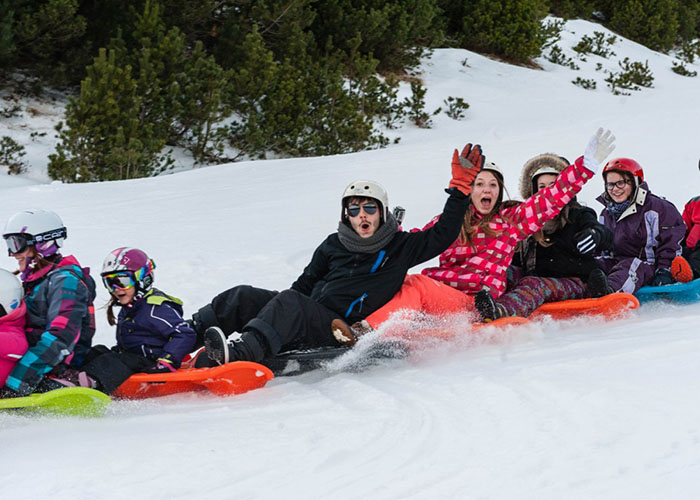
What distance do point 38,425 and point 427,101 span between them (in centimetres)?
1242

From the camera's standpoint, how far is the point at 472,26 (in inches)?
666

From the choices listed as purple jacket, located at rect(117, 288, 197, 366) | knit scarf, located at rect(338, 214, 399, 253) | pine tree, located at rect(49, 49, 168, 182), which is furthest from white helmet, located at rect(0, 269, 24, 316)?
pine tree, located at rect(49, 49, 168, 182)

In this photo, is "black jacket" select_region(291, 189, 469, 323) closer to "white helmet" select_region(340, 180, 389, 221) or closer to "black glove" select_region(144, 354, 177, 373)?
"white helmet" select_region(340, 180, 389, 221)

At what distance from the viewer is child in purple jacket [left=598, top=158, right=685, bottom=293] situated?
16.8 ft

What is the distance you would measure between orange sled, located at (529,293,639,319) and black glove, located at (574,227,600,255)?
32 cm

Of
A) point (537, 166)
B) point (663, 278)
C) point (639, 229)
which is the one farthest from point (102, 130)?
point (663, 278)

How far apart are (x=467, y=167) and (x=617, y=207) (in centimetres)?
201

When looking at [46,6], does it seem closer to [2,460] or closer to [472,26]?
[2,460]

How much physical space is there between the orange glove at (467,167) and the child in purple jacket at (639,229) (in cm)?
179

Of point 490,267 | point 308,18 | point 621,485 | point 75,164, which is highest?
point 308,18

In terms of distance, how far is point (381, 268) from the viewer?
3.93 meters

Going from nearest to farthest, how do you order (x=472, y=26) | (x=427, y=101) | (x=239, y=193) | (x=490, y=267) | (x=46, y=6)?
(x=490, y=267) → (x=239, y=193) → (x=46, y=6) → (x=427, y=101) → (x=472, y=26)

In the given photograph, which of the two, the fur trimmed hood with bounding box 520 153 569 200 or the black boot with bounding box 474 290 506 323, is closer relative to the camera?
the black boot with bounding box 474 290 506 323

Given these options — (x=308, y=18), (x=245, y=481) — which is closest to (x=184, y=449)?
(x=245, y=481)
